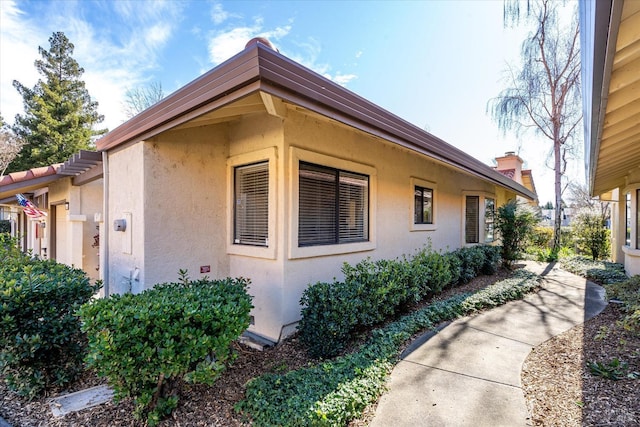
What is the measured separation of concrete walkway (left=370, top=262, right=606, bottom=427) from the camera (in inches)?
110

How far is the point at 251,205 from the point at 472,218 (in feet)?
28.6

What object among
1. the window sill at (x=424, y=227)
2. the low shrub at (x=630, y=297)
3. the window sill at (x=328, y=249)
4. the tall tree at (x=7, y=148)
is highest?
the tall tree at (x=7, y=148)

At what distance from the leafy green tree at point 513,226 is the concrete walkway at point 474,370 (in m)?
4.18

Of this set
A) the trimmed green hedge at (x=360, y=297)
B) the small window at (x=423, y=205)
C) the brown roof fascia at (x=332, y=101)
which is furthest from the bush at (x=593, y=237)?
the brown roof fascia at (x=332, y=101)

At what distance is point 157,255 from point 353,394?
3167mm

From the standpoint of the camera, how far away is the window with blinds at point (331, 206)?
4.90 meters

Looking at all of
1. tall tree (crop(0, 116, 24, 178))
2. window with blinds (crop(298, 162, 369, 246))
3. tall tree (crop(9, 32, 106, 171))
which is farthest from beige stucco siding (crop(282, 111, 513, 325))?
tall tree (crop(9, 32, 106, 171))

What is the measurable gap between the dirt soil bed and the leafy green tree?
6.38m

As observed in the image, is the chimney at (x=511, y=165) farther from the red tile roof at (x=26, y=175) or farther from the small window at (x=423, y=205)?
the red tile roof at (x=26, y=175)

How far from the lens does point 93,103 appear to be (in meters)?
25.0

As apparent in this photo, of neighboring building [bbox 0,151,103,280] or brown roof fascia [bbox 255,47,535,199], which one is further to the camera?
neighboring building [bbox 0,151,103,280]

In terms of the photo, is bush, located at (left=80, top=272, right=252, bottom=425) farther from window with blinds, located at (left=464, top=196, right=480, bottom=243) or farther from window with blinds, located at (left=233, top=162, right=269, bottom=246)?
window with blinds, located at (left=464, top=196, right=480, bottom=243)

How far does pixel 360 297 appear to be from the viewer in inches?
172

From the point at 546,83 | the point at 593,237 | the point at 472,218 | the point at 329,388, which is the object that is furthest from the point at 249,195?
the point at 593,237
